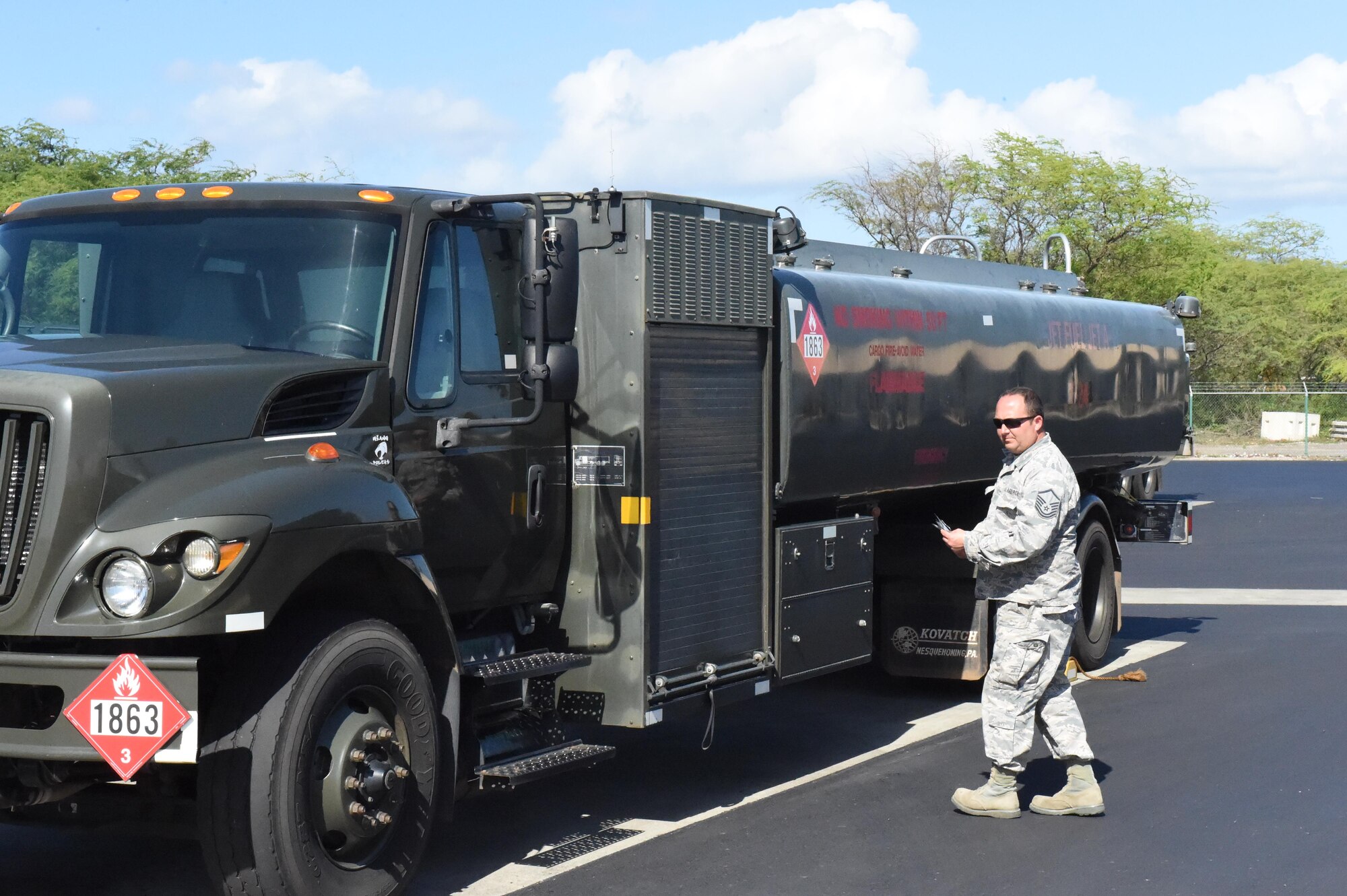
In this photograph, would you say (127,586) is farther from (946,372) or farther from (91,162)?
(91,162)

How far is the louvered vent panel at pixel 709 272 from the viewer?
7117mm

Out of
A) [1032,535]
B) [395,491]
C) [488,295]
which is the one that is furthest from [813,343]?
[395,491]

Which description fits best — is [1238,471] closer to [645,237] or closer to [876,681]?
[876,681]

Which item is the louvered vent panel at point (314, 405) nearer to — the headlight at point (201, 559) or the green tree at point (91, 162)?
the headlight at point (201, 559)

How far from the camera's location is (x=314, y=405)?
5.75m

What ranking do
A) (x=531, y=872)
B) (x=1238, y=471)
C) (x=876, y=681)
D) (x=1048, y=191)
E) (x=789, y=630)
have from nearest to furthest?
(x=531, y=872) → (x=789, y=630) → (x=876, y=681) → (x=1238, y=471) → (x=1048, y=191)

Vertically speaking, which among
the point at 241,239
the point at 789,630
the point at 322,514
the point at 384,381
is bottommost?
the point at 789,630

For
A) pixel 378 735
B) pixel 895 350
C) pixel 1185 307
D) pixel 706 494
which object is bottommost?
pixel 378 735

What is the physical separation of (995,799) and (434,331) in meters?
3.36

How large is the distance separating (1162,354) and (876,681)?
144 inches

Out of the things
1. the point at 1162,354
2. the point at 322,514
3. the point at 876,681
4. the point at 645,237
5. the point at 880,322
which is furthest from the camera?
the point at 1162,354

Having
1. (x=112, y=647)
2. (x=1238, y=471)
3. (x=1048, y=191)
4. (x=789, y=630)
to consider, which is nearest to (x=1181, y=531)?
(x=789, y=630)

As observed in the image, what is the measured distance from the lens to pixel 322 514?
5.41 metres

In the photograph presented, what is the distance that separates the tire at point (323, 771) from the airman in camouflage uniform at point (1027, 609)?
2.79 metres
